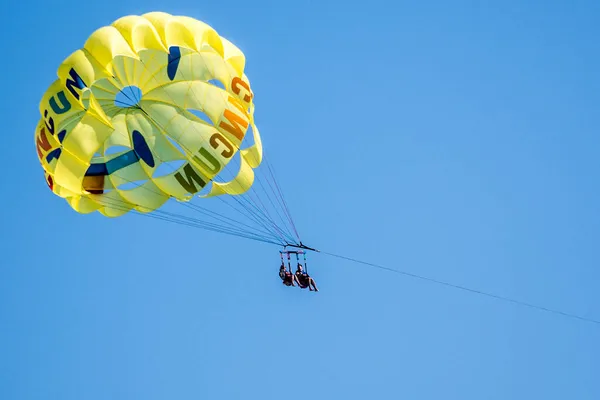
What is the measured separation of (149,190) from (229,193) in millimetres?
2161

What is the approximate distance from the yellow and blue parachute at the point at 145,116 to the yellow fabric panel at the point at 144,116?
26 millimetres

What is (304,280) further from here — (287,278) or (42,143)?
(42,143)

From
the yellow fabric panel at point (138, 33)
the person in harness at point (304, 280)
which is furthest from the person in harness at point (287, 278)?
the yellow fabric panel at point (138, 33)

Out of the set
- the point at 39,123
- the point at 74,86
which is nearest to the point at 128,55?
the point at 74,86

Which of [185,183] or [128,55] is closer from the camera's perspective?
[128,55]

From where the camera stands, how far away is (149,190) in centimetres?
3183

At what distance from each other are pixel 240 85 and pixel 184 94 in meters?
1.66

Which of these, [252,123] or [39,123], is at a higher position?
[252,123]

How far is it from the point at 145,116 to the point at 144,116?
0.09 feet

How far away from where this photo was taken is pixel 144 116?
31.0 metres

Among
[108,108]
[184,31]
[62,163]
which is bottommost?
[62,163]

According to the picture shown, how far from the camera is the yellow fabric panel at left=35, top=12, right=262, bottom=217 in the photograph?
30000 millimetres

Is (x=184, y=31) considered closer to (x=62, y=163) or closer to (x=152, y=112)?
(x=152, y=112)

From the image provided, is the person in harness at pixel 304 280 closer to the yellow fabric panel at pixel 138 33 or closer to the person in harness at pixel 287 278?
the person in harness at pixel 287 278
